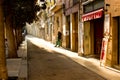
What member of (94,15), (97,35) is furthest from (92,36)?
(94,15)

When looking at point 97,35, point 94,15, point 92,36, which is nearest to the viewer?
point 94,15

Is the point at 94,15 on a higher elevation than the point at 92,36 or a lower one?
higher

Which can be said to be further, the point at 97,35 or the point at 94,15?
the point at 97,35

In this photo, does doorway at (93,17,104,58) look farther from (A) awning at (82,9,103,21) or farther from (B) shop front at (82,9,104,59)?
(A) awning at (82,9,103,21)

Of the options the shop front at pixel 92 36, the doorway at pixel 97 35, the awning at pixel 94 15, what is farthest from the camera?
the shop front at pixel 92 36

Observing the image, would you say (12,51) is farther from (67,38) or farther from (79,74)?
(67,38)

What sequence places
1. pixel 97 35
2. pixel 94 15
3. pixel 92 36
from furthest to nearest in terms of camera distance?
pixel 92 36 → pixel 97 35 → pixel 94 15

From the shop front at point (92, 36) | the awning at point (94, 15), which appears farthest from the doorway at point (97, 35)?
the awning at point (94, 15)

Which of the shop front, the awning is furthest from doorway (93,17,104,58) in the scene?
the awning

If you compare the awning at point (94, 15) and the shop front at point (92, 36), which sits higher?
the awning at point (94, 15)

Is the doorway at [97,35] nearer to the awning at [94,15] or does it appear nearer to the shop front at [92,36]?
the shop front at [92,36]

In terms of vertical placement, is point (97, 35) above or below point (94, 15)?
below

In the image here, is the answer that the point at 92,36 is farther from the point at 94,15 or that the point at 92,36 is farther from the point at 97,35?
the point at 94,15

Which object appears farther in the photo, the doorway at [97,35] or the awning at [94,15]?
the doorway at [97,35]
